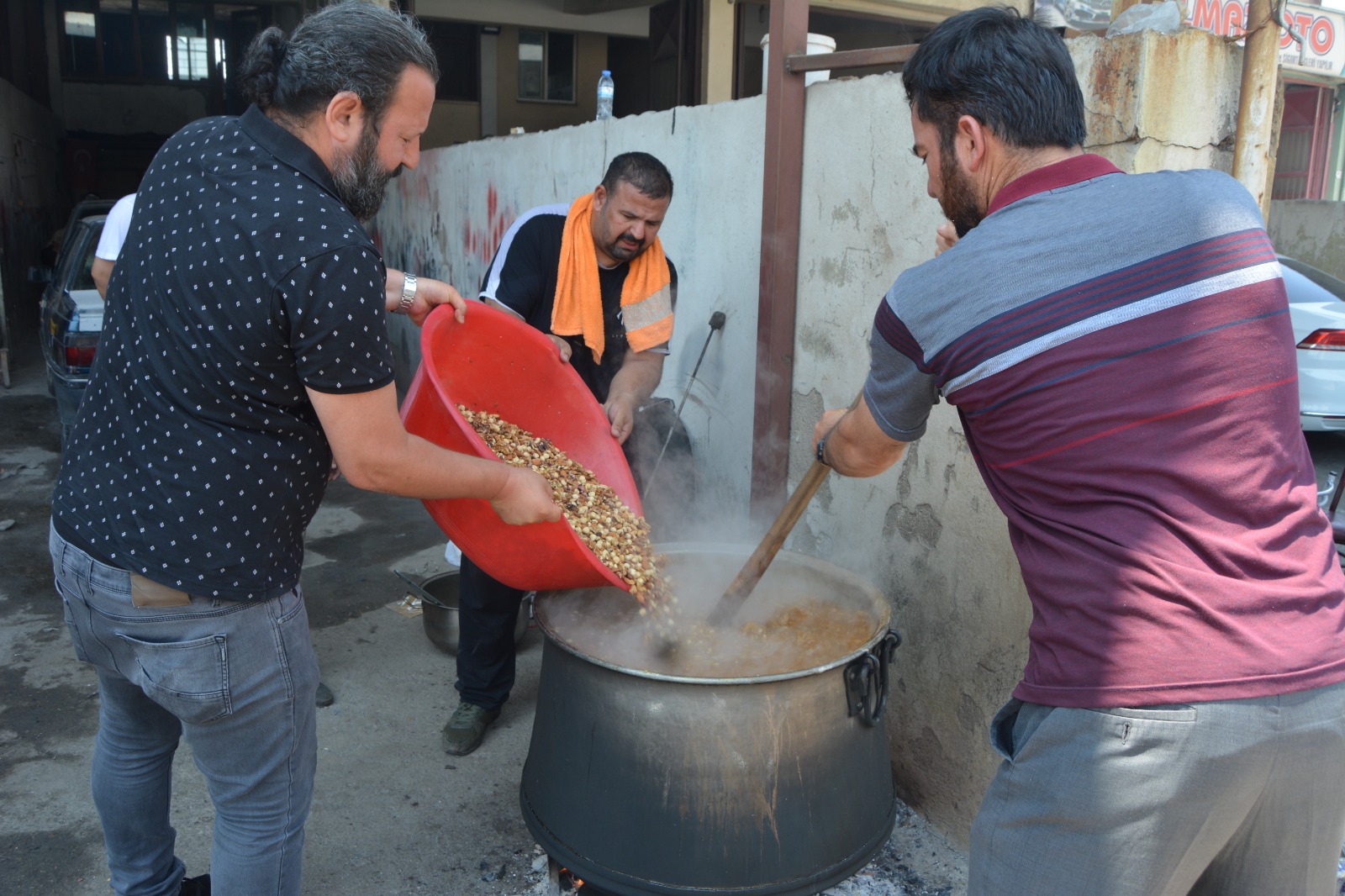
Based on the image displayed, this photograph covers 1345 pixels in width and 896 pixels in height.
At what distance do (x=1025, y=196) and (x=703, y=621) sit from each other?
161 centimetres

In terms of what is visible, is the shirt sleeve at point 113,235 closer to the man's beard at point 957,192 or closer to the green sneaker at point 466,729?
the green sneaker at point 466,729

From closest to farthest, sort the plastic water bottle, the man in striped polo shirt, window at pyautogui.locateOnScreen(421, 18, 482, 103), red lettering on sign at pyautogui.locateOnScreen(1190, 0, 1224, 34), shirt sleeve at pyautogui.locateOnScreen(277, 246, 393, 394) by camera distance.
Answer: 1. the man in striped polo shirt
2. shirt sleeve at pyautogui.locateOnScreen(277, 246, 393, 394)
3. the plastic water bottle
4. red lettering on sign at pyautogui.locateOnScreen(1190, 0, 1224, 34)
5. window at pyautogui.locateOnScreen(421, 18, 482, 103)

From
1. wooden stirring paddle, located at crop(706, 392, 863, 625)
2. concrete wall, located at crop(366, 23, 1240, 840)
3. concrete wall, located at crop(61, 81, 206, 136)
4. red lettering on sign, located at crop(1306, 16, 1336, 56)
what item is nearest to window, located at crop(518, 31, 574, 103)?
concrete wall, located at crop(61, 81, 206, 136)

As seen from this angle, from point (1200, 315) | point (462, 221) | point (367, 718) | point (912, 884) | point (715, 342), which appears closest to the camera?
point (1200, 315)

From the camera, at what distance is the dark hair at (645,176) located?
3117mm

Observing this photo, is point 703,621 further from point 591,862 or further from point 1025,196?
point 1025,196

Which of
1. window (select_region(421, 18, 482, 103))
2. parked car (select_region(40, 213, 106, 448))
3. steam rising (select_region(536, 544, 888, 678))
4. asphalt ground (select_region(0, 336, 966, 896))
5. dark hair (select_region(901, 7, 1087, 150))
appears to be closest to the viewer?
dark hair (select_region(901, 7, 1087, 150))

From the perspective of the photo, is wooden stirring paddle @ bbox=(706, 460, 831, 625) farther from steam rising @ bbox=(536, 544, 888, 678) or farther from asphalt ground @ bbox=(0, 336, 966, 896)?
asphalt ground @ bbox=(0, 336, 966, 896)

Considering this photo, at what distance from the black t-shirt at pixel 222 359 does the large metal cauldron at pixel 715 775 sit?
0.82 metres

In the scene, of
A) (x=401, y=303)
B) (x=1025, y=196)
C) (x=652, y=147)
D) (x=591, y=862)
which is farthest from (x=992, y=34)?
(x=652, y=147)

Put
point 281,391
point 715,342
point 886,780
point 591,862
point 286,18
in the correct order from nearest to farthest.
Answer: point 281,391 → point 591,862 → point 886,780 → point 715,342 → point 286,18

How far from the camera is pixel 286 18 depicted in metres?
17.6

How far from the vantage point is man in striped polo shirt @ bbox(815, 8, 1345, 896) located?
1295 mm

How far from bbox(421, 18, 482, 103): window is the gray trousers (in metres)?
15.3
